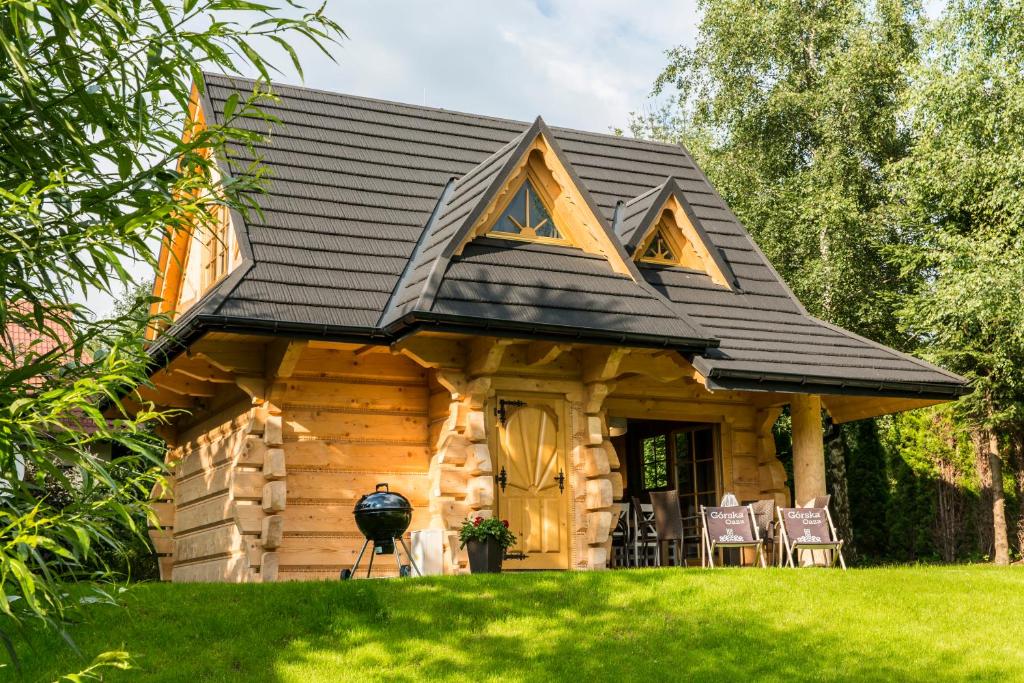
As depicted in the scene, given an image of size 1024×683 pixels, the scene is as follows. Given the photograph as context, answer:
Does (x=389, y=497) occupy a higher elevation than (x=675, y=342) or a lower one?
lower

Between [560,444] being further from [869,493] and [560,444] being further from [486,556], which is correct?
[869,493]

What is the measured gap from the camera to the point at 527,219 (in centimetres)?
1193

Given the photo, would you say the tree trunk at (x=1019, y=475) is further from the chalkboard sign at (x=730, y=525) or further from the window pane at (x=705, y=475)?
the chalkboard sign at (x=730, y=525)

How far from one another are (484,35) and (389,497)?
1141 inches

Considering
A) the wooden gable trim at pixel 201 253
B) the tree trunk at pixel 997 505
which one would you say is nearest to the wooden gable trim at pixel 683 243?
the wooden gable trim at pixel 201 253

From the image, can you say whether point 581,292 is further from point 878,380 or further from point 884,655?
point 884,655

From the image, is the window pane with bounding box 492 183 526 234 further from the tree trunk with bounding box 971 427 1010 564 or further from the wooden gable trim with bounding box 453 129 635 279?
the tree trunk with bounding box 971 427 1010 564

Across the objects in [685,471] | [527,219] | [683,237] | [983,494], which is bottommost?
[983,494]

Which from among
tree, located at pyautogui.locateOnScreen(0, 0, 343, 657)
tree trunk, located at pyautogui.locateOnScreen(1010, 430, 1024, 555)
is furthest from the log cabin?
tree trunk, located at pyautogui.locateOnScreen(1010, 430, 1024, 555)

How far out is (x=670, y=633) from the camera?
8.27 metres

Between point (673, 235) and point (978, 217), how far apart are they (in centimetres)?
754

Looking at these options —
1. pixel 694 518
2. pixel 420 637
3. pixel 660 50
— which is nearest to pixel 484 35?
pixel 660 50

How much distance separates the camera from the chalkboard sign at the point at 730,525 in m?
11.0

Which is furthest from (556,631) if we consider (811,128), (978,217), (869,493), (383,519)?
(811,128)
